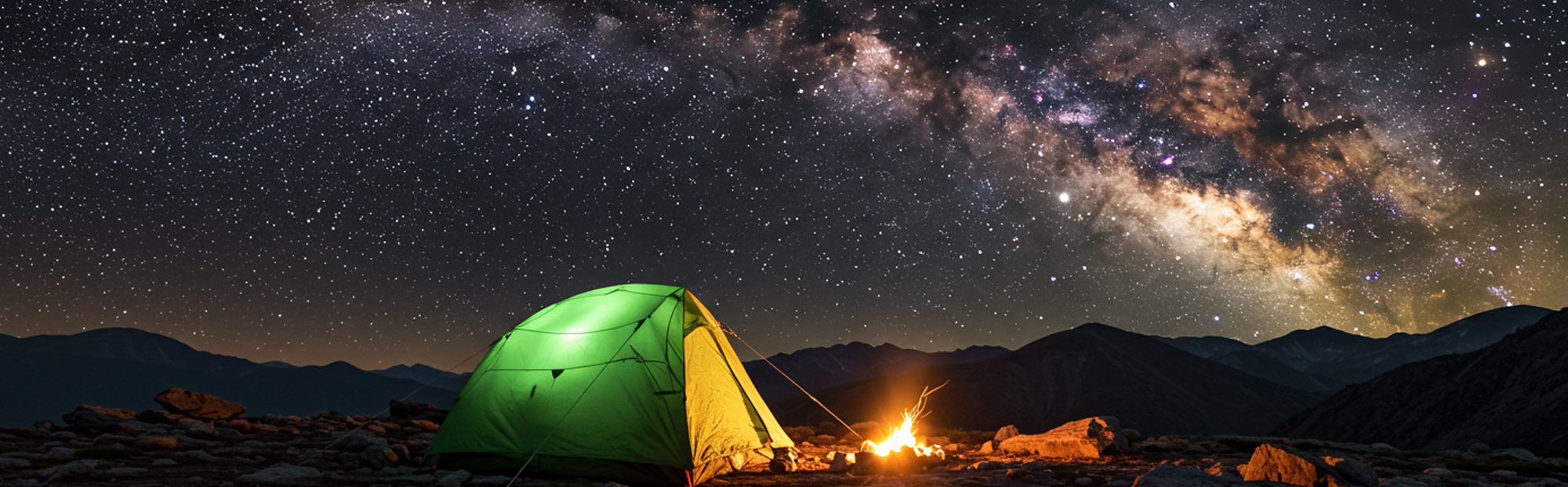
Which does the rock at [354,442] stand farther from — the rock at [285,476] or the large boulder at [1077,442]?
the large boulder at [1077,442]

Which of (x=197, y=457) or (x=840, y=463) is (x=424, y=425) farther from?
(x=840, y=463)

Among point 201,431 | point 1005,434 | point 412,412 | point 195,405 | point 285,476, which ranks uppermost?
point 195,405

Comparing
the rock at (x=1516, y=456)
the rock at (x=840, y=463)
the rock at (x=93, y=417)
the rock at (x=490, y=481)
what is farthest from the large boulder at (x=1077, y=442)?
the rock at (x=93, y=417)

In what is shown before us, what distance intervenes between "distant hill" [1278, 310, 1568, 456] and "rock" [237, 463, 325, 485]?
5749 centimetres

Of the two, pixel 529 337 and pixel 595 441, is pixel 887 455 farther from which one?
pixel 529 337

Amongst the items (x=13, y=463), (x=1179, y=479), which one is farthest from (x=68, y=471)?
(x=1179, y=479)

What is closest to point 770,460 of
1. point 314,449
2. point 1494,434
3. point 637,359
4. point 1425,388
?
point 637,359

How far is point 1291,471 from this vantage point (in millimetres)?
10102

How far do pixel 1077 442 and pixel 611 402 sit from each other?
973 cm

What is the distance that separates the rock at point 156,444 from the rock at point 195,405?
11.9ft

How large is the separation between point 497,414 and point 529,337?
141 centimetres

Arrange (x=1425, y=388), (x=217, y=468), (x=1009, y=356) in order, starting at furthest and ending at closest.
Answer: (x=1009, y=356) → (x=1425, y=388) → (x=217, y=468)

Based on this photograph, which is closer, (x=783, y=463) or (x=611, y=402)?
(x=611, y=402)

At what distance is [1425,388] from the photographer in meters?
69.2
